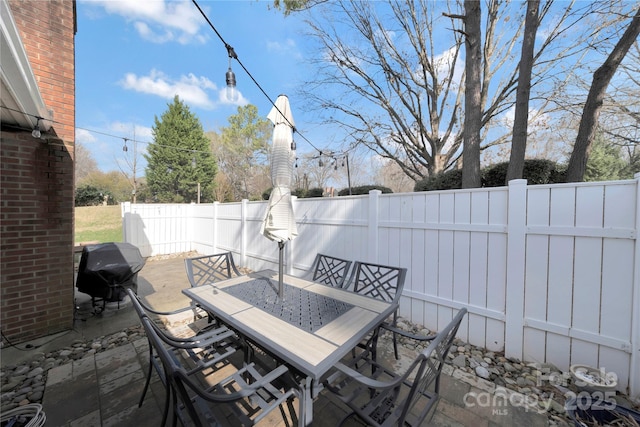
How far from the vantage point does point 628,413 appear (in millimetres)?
1632

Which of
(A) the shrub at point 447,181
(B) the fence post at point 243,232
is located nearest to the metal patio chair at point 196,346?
(B) the fence post at point 243,232

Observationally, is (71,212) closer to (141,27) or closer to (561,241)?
(561,241)

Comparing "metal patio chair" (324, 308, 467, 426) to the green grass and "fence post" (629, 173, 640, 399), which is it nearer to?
"fence post" (629, 173, 640, 399)

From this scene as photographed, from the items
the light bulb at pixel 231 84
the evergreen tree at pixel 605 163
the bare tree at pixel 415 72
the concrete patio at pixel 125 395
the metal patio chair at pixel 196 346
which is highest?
the bare tree at pixel 415 72

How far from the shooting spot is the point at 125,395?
6.73 ft

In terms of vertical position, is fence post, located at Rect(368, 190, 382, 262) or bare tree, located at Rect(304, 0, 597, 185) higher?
bare tree, located at Rect(304, 0, 597, 185)

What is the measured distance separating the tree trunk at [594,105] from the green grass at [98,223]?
16.0m

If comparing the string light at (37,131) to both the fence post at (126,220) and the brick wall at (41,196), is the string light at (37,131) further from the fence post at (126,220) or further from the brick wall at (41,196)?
the fence post at (126,220)

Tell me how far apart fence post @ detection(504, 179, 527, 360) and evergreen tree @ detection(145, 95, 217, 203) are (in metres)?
19.0

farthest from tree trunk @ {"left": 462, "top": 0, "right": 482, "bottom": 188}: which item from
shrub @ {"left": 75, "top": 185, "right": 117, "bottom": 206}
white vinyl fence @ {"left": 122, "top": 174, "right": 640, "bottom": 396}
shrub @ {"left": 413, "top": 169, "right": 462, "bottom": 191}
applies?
shrub @ {"left": 75, "top": 185, "right": 117, "bottom": 206}

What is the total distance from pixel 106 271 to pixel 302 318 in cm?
323

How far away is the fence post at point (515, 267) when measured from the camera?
2.46 metres

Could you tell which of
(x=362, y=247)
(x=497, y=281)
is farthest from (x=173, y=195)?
(x=497, y=281)

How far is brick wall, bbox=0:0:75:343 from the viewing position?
2748 mm
